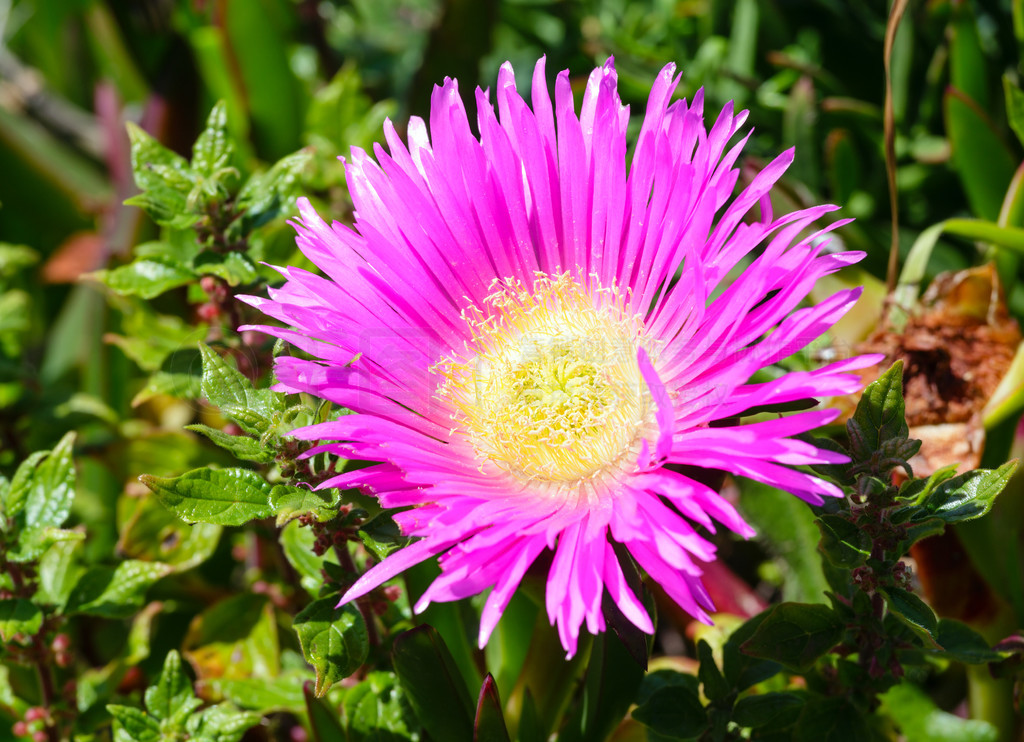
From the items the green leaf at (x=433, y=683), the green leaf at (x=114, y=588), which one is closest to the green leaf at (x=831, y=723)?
the green leaf at (x=433, y=683)

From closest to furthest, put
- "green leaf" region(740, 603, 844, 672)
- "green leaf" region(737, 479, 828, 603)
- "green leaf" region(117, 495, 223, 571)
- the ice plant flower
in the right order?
the ice plant flower → "green leaf" region(740, 603, 844, 672) → "green leaf" region(117, 495, 223, 571) → "green leaf" region(737, 479, 828, 603)

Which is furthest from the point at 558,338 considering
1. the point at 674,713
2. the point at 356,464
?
the point at 674,713

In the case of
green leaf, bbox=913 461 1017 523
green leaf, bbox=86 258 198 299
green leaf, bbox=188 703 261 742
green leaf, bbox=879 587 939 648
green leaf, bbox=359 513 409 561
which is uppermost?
green leaf, bbox=86 258 198 299

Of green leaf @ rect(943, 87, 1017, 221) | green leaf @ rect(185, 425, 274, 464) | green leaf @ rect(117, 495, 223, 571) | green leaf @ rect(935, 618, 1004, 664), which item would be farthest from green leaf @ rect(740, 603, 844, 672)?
green leaf @ rect(943, 87, 1017, 221)

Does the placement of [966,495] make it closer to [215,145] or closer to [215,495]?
[215,495]

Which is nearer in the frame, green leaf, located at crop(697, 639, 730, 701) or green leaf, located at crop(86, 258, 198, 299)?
green leaf, located at crop(697, 639, 730, 701)

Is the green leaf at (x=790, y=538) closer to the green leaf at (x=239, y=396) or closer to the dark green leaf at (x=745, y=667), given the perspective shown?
the dark green leaf at (x=745, y=667)

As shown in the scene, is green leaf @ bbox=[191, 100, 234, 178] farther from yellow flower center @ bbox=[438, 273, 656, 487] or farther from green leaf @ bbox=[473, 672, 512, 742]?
green leaf @ bbox=[473, 672, 512, 742]

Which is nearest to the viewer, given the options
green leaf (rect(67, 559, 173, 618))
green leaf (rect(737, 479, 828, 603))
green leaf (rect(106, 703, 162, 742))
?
green leaf (rect(106, 703, 162, 742))
